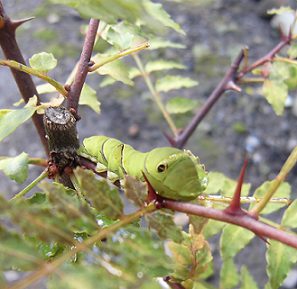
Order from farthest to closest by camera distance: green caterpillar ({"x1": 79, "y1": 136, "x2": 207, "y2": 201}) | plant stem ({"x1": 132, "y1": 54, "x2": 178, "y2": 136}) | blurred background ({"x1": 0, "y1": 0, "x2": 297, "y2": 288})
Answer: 1. blurred background ({"x1": 0, "y1": 0, "x2": 297, "y2": 288})
2. plant stem ({"x1": 132, "y1": 54, "x2": 178, "y2": 136})
3. green caterpillar ({"x1": 79, "y1": 136, "x2": 207, "y2": 201})

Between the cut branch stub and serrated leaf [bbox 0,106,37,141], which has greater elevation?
serrated leaf [bbox 0,106,37,141]

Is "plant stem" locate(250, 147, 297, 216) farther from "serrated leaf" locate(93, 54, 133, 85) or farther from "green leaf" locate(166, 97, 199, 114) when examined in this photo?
"green leaf" locate(166, 97, 199, 114)

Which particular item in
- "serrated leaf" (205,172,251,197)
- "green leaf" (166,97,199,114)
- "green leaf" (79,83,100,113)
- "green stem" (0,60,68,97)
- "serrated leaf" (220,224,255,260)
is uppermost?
"green stem" (0,60,68,97)

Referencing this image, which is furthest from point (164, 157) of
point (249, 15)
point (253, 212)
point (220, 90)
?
point (249, 15)

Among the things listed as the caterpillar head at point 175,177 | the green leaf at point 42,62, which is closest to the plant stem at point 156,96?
the green leaf at point 42,62

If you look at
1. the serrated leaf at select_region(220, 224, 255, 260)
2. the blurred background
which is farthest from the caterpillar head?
the blurred background

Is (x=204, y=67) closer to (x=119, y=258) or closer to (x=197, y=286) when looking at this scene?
(x=197, y=286)
